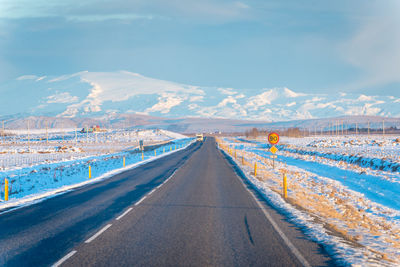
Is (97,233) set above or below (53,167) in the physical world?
above

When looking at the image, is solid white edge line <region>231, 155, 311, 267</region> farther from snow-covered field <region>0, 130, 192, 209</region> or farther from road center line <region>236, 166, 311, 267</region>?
snow-covered field <region>0, 130, 192, 209</region>

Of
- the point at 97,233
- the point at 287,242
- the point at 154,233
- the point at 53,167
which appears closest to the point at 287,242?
the point at 287,242

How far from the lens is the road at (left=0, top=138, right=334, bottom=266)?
23.3ft

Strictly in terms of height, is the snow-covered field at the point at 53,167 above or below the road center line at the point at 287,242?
below

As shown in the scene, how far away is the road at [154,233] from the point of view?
280 inches

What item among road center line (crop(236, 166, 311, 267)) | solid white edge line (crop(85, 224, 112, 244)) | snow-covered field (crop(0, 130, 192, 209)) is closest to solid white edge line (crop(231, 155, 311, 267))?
road center line (crop(236, 166, 311, 267))

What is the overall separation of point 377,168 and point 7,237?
105 feet

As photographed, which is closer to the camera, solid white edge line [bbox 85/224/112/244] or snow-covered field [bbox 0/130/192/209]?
solid white edge line [bbox 85/224/112/244]

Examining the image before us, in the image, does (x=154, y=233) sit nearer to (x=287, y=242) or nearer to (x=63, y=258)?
(x=63, y=258)

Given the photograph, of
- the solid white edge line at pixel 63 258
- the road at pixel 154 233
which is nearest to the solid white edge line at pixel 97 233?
the road at pixel 154 233

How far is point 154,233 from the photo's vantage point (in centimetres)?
902

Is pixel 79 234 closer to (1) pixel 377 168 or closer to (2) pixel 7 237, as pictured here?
(2) pixel 7 237

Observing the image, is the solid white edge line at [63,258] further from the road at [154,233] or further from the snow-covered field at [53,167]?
the snow-covered field at [53,167]

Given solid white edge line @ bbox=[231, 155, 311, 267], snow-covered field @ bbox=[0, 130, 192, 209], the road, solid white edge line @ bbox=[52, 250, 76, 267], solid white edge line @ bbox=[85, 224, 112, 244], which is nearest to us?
solid white edge line @ bbox=[52, 250, 76, 267]
